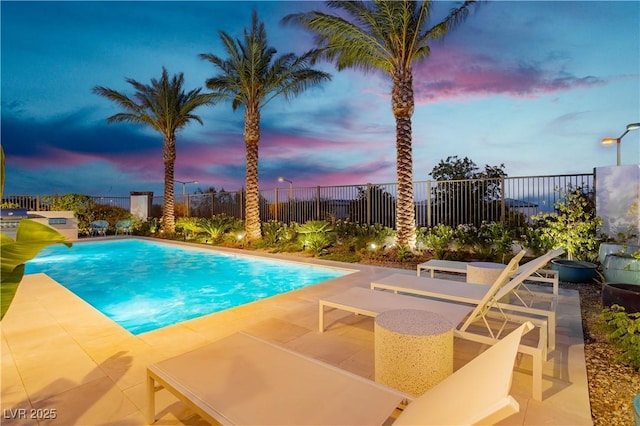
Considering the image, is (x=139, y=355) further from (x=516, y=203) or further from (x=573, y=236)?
(x=516, y=203)

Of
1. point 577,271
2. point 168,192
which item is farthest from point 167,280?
point 168,192

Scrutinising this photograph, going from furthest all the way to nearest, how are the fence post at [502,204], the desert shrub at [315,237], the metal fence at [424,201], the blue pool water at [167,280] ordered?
1. the desert shrub at [315,237]
2. the fence post at [502,204]
3. the metal fence at [424,201]
4. the blue pool water at [167,280]

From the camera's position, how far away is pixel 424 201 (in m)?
11.5

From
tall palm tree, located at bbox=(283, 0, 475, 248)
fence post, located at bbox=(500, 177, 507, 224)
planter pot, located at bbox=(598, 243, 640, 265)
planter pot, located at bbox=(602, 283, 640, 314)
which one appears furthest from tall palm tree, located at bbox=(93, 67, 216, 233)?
planter pot, located at bbox=(602, 283, 640, 314)

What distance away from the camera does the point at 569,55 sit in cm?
990

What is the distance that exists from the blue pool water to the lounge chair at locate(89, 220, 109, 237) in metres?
4.57

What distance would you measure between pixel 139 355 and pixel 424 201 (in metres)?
10.1

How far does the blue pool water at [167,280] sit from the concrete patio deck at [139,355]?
1411 millimetres

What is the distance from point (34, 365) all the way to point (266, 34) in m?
12.8

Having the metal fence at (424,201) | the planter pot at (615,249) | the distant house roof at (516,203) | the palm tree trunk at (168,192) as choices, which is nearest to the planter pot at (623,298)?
the planter pot at (615,249)

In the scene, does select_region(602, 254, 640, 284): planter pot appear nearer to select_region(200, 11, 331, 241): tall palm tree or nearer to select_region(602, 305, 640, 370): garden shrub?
select_region(602, 305, 640, 370): garden shrub

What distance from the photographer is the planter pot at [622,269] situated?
203 inches

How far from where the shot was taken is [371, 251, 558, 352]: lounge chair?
11.5ft

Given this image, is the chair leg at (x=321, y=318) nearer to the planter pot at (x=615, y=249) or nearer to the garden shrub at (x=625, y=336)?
the garden shrub at (x=625, y=336)
